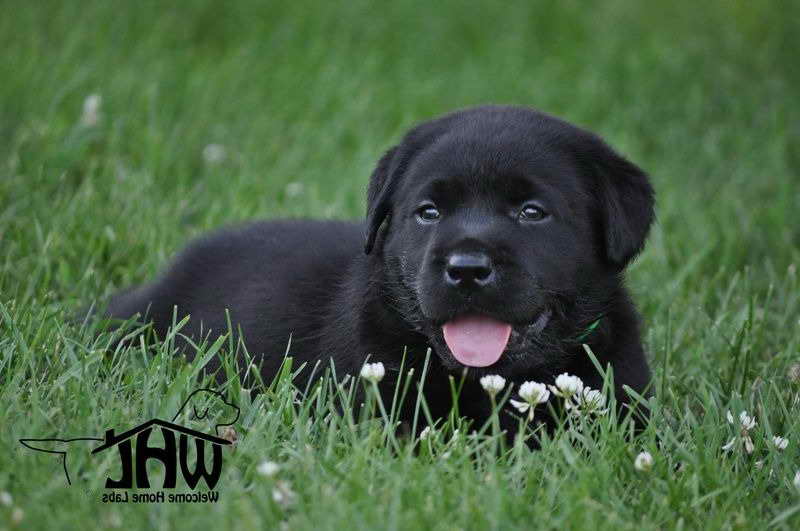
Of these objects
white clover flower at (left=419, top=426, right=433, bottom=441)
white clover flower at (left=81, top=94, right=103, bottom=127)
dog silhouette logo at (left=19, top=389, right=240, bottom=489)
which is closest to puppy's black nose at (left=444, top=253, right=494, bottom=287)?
white clover flower at (left=419, top=426, right=433, bottom=441)

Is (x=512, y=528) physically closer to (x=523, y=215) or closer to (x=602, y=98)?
(x=523, y=215)

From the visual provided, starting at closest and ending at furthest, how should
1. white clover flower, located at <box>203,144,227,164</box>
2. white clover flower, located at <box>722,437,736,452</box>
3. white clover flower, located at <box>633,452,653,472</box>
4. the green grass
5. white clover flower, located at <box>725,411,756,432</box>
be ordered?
the green grass, white clover flower, located at <box>633,452,653,472</box>, white clover flower, located at <box>722,437,736,452</box>, white clover flower, located at <box>725,411,756,432</box>, white clover flower, located at <box>203,144,227,164</box>

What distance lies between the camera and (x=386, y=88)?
24.4 feet

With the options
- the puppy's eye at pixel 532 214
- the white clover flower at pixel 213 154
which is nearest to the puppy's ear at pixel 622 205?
the puppy's eye at pixel 532 214

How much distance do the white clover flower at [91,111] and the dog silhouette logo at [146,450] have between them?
339 cm

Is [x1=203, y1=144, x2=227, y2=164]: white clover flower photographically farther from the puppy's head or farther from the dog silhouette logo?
the dog silhouette logo

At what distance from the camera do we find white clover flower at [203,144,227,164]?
19.8ft

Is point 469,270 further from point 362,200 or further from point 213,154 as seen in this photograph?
point 213,154

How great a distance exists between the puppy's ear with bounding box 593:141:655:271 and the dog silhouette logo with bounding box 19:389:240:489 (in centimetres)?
131

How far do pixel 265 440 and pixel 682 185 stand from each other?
435 cm

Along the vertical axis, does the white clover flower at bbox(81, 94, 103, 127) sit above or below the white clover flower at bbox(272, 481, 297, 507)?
above

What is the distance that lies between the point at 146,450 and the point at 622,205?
5.30 ft

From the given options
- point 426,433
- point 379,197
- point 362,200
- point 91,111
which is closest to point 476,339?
point 426,433

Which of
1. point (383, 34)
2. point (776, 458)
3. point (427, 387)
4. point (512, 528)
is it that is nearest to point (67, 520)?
point (512, 528)
